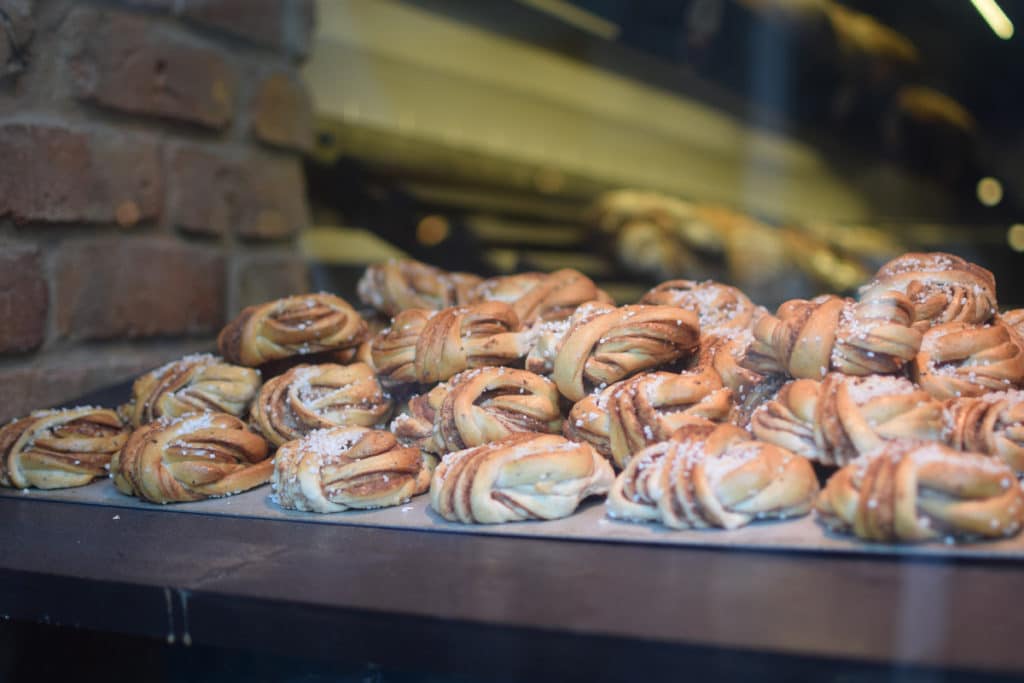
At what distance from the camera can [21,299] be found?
2.00 meters

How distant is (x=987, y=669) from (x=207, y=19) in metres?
2.45

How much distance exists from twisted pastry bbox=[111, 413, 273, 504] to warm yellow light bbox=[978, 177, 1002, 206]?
2485mm

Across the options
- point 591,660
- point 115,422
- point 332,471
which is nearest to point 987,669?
point 591,660

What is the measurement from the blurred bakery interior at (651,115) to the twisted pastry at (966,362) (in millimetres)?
908

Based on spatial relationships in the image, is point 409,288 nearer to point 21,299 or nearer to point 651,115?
point 21,299

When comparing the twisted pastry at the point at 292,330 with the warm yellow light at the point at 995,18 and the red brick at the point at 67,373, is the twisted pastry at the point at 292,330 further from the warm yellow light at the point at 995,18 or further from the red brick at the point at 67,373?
the warm yellow light at the point at 995,18

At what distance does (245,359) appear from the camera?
1.83 metres

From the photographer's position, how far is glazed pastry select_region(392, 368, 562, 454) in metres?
1.48

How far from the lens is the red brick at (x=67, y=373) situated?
6.62ft

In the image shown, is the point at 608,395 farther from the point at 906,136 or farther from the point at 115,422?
the point at 906,136

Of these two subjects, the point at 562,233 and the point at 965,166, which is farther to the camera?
the point at 562,233

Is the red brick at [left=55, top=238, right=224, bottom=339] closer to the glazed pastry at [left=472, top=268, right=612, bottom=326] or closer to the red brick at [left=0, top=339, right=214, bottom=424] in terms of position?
the red brick at [left=0, top=339, right=214, bottom=424]

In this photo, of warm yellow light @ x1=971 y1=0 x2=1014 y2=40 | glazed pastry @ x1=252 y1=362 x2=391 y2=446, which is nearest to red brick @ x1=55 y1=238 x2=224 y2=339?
glazed pastry @ x1=252 y1=362 x2=391 y2=446

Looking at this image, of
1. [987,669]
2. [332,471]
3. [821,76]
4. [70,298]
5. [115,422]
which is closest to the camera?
[987,669]
